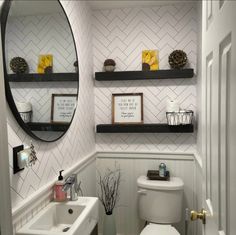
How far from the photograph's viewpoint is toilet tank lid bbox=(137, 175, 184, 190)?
2.40 meters

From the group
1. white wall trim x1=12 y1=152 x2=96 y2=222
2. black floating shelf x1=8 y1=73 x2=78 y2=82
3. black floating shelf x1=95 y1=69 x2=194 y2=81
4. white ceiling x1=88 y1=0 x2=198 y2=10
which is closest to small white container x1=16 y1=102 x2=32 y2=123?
black floating shelf x1=8 y1=73 x2=78 y2=82

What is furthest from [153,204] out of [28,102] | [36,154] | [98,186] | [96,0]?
[96,0]

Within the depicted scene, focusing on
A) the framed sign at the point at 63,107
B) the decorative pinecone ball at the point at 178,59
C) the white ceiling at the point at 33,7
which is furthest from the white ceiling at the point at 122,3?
the framed sign at the point at 63,107

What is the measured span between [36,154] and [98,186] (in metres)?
1.41

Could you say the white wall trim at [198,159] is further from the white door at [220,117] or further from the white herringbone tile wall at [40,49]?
the white herringbone tile wall at [40,49]

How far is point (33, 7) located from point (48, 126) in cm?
75

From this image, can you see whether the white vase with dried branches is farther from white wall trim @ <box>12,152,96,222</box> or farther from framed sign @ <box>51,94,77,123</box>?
framed sign @ <box>51,94,77,123</box>

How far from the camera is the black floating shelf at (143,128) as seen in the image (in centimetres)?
255

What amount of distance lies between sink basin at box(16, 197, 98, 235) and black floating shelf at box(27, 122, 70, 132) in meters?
0.51

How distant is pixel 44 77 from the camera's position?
5.54 ft

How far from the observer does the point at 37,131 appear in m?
1.58

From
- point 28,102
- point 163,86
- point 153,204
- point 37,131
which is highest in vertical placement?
point 163,86

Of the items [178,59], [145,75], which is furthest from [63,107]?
[178,59]

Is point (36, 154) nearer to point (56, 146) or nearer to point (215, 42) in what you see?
point (56, 146)
